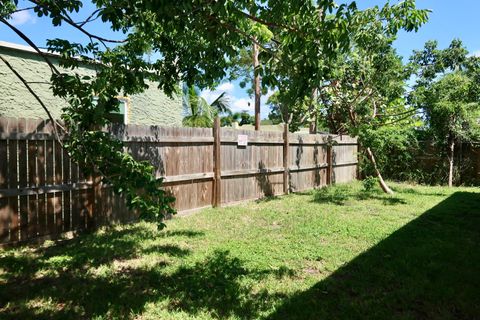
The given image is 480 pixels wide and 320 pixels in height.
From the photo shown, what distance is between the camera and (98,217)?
610 centimetres

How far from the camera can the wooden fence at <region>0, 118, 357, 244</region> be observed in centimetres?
512

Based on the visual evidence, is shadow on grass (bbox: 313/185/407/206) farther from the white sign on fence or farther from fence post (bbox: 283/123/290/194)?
the white sign on fence

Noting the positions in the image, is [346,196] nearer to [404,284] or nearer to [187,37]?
[404,284]

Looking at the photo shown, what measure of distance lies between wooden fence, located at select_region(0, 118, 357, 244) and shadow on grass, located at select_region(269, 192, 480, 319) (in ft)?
12.2

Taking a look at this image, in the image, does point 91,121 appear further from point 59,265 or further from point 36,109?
point 36,109

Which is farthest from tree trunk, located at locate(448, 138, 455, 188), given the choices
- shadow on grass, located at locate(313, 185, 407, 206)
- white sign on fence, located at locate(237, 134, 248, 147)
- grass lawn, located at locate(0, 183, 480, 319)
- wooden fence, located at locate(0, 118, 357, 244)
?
white sign on fence, located at locate(237, 134, 248, 147)

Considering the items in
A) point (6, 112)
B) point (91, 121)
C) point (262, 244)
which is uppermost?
point (6, 112)

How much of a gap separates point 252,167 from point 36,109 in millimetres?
5064

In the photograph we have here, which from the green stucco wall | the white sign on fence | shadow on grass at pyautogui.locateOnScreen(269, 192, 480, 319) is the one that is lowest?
shadow on grass at pyautogui.locateOnScreen(269, 192, 480, 319)

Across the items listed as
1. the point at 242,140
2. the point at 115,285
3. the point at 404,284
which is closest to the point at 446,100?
the point at 242,140

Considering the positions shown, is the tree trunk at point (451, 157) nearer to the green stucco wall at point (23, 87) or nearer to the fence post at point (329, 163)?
the fence post at point (329, 163)

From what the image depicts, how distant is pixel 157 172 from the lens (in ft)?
22.9

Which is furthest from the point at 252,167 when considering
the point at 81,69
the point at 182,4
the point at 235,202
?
the point at 182,4

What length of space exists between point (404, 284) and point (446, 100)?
7859 millimetres
